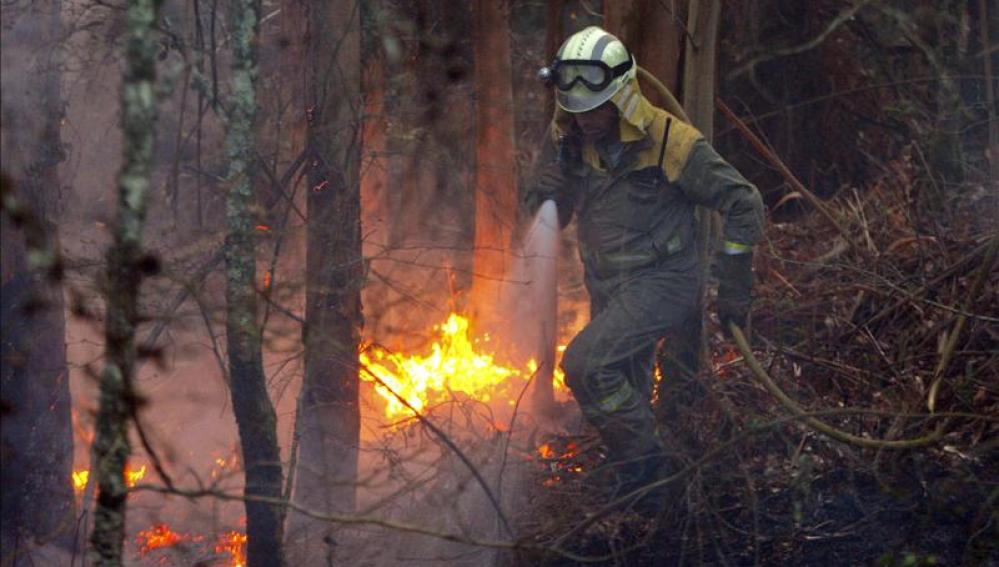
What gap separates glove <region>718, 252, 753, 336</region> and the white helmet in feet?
3.24

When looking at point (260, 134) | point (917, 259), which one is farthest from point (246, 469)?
point (917, 259)

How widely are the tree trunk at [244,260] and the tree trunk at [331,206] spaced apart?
601 millimetres

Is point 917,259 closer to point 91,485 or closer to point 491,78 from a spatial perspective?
point 491,78

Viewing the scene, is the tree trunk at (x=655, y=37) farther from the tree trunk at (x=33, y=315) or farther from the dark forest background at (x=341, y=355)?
the tree trunk at (x=33, y=315)

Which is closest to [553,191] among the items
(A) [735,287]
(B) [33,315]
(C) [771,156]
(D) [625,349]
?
(D) [625,349]

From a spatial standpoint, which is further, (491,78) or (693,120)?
(491,78)

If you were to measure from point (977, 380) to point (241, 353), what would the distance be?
3.68 meters

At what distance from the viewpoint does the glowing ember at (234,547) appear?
549 centimetres

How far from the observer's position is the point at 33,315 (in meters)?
5.06

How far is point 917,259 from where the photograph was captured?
673cm

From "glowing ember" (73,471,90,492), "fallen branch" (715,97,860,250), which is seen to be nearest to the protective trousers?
"fallen branch" (715,97,860,250)

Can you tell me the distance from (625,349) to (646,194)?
77 centimetres

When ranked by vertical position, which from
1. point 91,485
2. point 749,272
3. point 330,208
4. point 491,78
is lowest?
point 91,485

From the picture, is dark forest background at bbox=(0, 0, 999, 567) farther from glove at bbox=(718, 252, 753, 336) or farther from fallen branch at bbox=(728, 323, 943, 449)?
glove at bbox=(718, 252, 753, 336)
